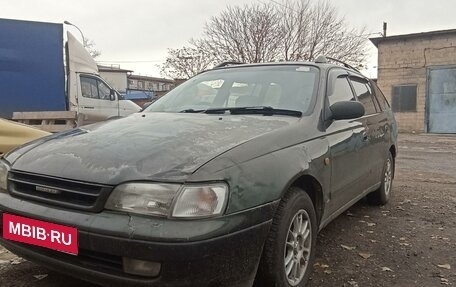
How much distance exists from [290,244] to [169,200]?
982 millimetres

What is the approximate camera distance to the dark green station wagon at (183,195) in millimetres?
2021

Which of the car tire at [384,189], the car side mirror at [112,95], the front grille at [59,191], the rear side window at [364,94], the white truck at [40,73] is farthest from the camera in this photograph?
the car side mirror at [112,95]

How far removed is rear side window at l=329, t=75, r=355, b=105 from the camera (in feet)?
11.8

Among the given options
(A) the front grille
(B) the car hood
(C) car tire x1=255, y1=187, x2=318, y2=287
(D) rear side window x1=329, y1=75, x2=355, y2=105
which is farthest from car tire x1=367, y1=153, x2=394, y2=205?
(A) the front grille

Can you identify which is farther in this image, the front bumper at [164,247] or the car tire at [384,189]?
the car tire at [384,189]

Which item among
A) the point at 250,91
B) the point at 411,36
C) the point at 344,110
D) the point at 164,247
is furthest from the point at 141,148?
the point at 411,36

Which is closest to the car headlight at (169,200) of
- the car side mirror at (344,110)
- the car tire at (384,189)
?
the car side mirror at (344,110)

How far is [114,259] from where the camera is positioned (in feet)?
6.82

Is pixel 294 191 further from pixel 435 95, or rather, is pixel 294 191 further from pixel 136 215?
pixel 435 95

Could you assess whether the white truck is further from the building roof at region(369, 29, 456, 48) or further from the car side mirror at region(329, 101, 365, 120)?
the building roof at region(369, 29, 456, 48)

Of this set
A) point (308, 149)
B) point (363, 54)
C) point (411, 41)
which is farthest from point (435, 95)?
point (308, 149)

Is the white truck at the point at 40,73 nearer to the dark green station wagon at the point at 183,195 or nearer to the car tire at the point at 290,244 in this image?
the dark green station wagon at the point at 183,195

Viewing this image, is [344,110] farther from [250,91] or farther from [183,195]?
[183,195]

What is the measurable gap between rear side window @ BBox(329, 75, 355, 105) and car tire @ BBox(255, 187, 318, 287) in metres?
1.10
